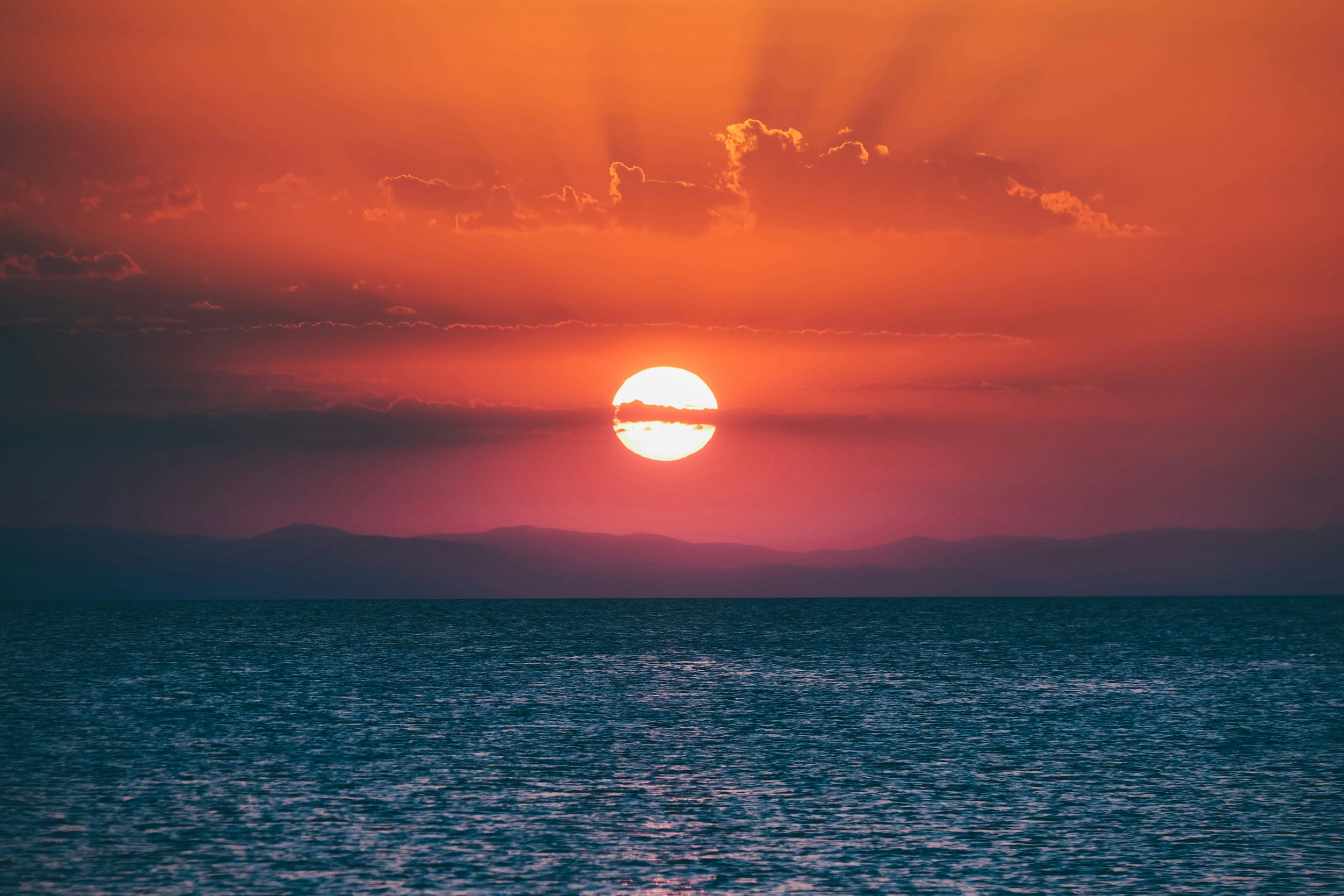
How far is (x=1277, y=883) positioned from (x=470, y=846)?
22.3m

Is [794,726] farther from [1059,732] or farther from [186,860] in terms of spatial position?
[186,860]

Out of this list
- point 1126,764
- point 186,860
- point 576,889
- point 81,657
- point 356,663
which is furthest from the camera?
point 81,657

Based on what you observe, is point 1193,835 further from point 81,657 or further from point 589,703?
point 81,657

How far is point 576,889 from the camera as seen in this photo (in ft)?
103

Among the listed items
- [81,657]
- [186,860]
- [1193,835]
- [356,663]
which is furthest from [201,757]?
[81,657]

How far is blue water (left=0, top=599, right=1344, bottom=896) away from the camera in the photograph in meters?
33.2

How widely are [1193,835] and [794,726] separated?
105 feet

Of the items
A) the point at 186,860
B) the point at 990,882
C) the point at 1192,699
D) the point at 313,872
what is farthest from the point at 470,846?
the point at 1192,699

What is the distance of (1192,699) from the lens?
8800 centimetres

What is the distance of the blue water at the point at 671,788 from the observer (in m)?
33.2

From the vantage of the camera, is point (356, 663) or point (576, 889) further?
point (356, 663)

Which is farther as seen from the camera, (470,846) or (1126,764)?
(1126,764)

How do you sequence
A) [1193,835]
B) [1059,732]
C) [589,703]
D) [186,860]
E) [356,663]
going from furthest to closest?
1. [356,663]
2. [589,703]
3. [1059,732]
4. [1193,835]
5. [186,860]

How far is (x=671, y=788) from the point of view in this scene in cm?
4684
